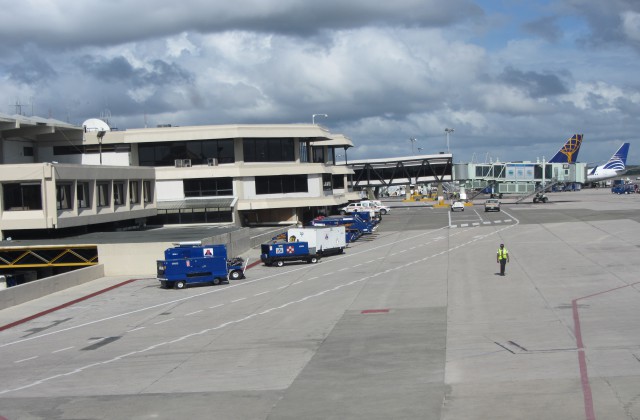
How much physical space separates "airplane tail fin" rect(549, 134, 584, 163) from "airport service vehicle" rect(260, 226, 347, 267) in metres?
84.4

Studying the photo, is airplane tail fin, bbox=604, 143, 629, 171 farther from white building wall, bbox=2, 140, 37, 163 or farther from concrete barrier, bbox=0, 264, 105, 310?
concrete barrier, bbox=0, 264, 105, 310

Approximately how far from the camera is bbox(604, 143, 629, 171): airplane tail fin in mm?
164000

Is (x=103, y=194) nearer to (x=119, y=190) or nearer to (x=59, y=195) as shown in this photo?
(x=119, y=190)

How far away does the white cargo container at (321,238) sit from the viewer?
180 feet

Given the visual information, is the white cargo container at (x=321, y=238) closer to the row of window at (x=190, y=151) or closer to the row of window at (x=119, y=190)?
the row of window at (x=119, y=190)

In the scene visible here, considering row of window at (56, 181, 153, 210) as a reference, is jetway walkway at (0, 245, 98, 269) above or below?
below

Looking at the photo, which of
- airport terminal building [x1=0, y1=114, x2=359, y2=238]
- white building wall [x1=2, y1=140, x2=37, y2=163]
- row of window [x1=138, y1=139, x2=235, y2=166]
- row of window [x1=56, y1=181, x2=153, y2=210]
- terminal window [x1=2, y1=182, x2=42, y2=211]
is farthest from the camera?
row of window [x1=138, y1=139, x2=235, y2=166]

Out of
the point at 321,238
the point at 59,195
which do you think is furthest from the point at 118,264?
the point at 321,238

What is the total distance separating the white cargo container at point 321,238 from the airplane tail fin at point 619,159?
122m

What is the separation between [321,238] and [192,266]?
1425cm

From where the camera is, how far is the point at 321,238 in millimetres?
56344

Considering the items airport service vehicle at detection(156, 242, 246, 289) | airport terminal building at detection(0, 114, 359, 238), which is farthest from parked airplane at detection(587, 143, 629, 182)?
airport service vehicle at detection(156, 242, 246, 289)

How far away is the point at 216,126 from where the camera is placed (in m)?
76.6

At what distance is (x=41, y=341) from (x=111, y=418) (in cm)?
1384
